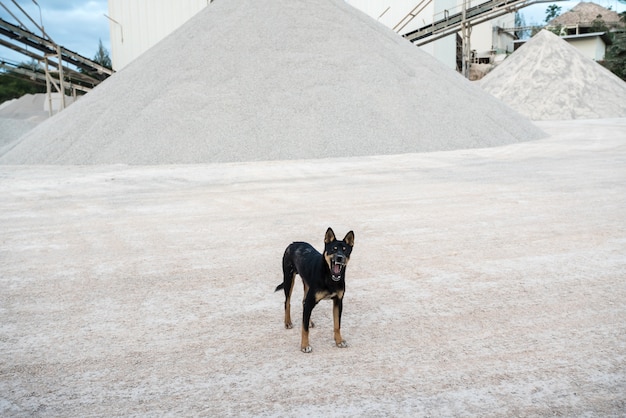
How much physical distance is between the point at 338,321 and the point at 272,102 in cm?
1107

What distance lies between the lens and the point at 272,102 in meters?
13.2

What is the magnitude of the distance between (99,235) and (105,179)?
4.51m

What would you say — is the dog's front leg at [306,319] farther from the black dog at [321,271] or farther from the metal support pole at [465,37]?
the metal support pole at [465,37]

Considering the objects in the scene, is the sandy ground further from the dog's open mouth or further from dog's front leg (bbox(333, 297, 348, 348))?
the dog's open mouth

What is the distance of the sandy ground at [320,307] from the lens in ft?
7.59

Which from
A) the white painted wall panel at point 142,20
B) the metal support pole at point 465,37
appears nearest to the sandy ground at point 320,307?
the metal support pole at point 465,37

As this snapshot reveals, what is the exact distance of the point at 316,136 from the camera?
40.7 ft

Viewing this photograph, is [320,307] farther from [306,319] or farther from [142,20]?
[142,20]

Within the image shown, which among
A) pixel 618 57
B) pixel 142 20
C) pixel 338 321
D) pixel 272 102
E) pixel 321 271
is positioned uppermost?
pixel 142 20

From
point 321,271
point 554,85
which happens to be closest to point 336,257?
point 321,271

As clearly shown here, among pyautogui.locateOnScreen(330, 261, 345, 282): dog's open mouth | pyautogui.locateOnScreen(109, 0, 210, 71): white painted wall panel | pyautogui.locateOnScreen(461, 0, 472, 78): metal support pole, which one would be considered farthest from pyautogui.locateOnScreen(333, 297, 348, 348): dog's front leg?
pyautogui.locateOnScreen(109, 0, 210, 71): white painted wall panel

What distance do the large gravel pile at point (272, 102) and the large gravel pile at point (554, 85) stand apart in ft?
41.3

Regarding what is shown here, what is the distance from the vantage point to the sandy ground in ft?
7.59

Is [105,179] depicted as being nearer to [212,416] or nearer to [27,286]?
[27,286]
